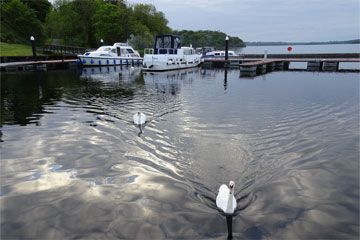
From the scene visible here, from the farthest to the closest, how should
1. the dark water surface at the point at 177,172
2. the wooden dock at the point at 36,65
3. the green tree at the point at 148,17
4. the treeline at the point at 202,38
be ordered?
the treeline at the point at 202,38
the green tree at the point at 148,17
the wooden dock at the point at 36,65
the dark water surface at the point at 177,172

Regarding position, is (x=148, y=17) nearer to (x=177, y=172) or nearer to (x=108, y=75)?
(x=108, y=75)

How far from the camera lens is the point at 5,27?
53094 millimetres

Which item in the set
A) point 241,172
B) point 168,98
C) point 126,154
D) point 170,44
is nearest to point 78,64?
point 170,44

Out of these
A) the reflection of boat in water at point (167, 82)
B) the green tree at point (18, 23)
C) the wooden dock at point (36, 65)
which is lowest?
the reflection of boat in water at point (167, 82)

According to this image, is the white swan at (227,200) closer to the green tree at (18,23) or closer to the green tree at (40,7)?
the green tree at (18,23)

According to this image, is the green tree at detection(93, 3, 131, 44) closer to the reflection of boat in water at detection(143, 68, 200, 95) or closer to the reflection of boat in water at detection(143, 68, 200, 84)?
the reflection of boat in water at detection(143, 68, 200, 95)

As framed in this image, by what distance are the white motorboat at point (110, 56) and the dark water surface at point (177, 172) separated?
27.4 m

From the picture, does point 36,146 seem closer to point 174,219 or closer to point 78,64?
point 174,219

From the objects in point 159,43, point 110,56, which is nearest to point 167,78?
point 159,43

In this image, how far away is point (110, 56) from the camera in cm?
4034

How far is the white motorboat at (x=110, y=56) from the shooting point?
38.4 m

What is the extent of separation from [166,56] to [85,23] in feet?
126

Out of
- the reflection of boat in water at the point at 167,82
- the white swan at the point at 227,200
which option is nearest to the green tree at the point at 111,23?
the reflection of boat in water at the point at 167,82

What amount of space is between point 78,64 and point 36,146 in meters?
34.0
